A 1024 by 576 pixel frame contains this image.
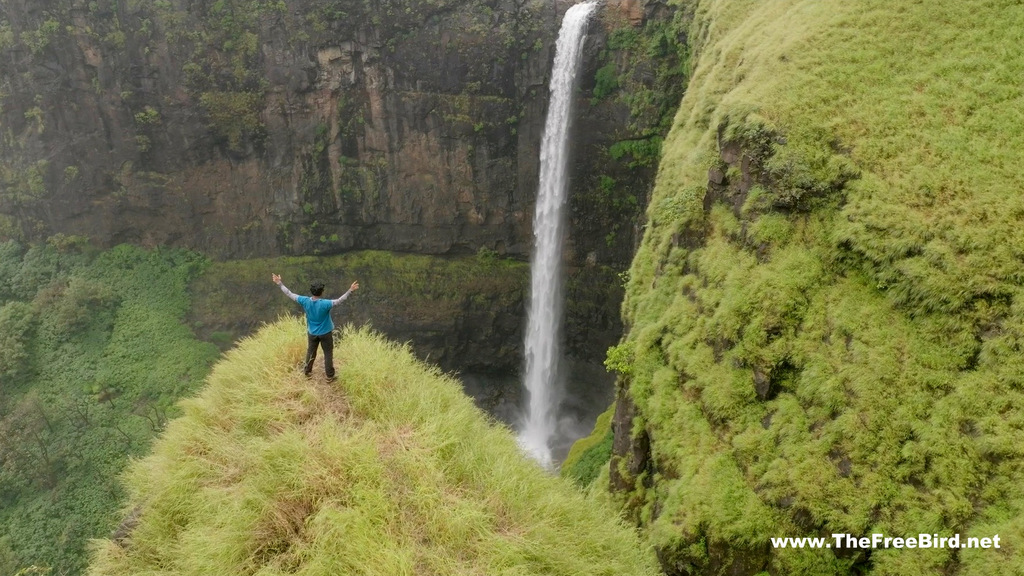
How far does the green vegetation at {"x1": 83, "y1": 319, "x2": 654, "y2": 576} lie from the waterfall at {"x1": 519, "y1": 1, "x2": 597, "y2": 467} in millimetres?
12392

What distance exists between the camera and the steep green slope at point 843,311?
17.5 ft

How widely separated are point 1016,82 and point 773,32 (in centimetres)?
335

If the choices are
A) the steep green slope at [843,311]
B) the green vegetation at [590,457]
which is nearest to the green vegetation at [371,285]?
the green vegetation at [590,457]

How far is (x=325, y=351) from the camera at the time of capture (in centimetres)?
599

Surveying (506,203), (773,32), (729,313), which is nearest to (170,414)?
(506,203)

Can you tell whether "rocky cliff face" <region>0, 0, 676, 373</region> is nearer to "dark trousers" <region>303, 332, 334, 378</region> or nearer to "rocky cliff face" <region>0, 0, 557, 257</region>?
"rocky cliff face" <region>0, 0, 557, 257</region>

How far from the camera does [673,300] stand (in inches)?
334

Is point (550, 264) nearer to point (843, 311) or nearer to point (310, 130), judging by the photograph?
point (310, 130)

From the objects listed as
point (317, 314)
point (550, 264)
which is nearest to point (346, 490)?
point (317, 314)

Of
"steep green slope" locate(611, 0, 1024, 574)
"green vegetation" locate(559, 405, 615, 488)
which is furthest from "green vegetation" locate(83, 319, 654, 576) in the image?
"green vegetation" locate(559, 405, 615, 488)

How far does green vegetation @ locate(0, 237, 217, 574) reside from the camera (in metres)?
15.9

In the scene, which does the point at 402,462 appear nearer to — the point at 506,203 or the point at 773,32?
the point at 773,32

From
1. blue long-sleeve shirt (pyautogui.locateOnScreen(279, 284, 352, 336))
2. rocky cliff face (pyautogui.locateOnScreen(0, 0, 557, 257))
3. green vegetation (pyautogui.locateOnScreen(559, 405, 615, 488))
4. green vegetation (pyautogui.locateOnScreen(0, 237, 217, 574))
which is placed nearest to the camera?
blue long-sleeve shirt (pyautogui.locateOnScreen(279, 284, 352, 336))

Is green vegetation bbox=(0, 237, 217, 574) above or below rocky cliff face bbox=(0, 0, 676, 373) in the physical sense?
below
